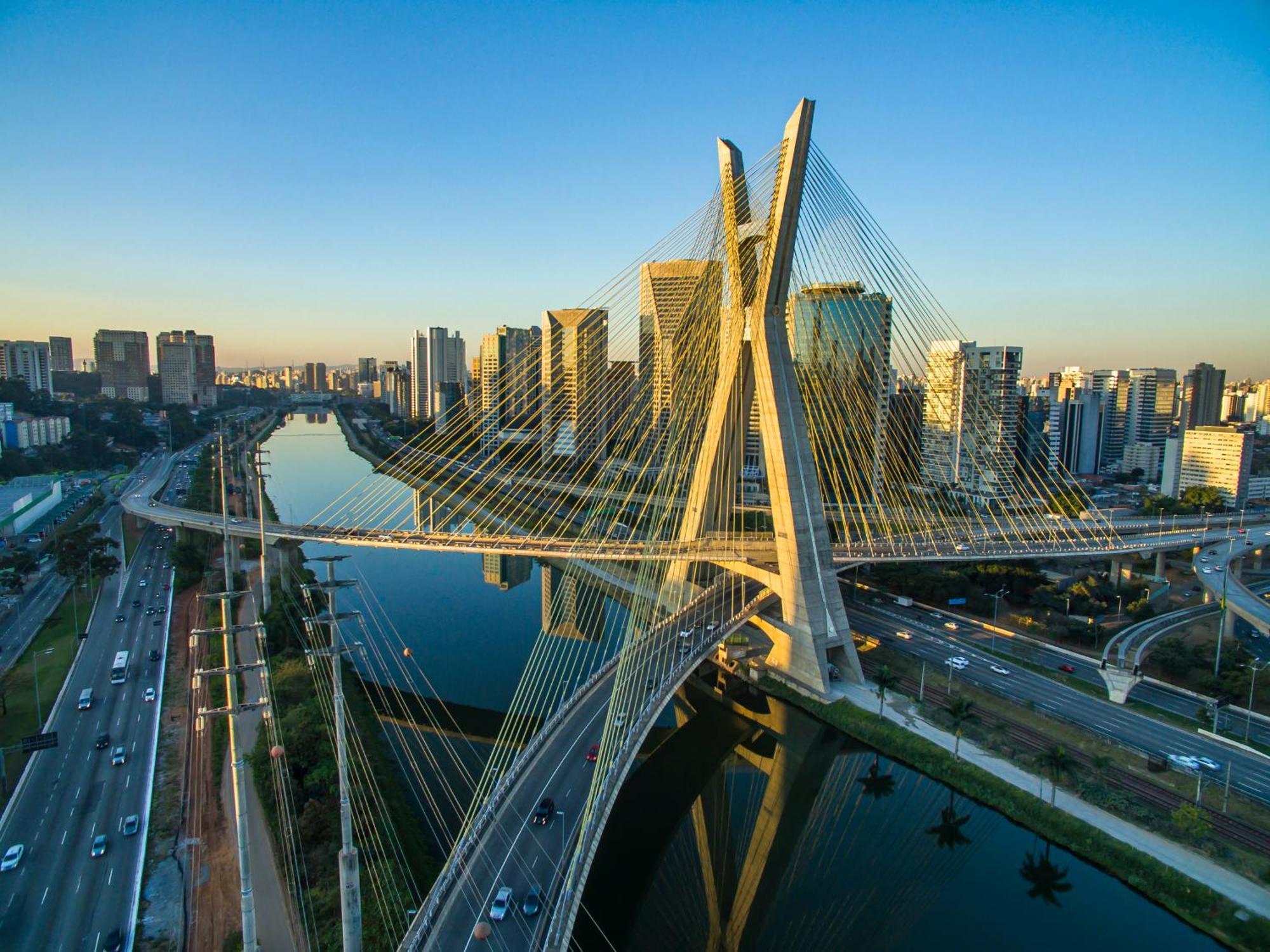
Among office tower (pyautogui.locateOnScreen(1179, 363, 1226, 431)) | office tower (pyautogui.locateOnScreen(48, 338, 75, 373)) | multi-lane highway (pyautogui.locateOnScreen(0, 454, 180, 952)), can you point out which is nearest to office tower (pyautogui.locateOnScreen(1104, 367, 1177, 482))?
office tower (pyautogui.locateOnScreen(1179, 363, 1226, 431))

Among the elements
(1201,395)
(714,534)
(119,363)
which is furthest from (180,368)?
(1201,395)

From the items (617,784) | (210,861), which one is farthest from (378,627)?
(617,784)

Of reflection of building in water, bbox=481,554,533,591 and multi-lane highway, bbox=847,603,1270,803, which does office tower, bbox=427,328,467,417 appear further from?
multi-lane highway, bbox=847,603,1270,803

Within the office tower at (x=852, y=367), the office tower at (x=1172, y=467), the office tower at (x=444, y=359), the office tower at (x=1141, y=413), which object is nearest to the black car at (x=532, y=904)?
the office tower at (x=852, y=367)

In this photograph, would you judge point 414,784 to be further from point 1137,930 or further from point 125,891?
point 1137,930

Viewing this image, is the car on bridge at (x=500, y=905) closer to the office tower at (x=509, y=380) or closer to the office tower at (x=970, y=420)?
the office tower at (x=970, y=420)

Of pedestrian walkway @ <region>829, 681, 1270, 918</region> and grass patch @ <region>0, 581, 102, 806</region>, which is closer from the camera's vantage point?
pedestrian walkway @ <region>829, 681, 1270, 918</region>
